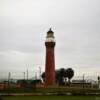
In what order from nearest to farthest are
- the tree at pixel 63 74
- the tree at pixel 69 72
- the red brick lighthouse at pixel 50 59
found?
the red brick lighthouse at pixel 50 59 → the tree at pixel 63 74 → the tree at pixel 69 72

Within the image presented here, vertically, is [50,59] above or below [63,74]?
above

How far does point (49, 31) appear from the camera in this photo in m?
75.9

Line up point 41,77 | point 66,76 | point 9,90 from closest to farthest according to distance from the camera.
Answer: point 9,90 → point 66,76 → point 41,77

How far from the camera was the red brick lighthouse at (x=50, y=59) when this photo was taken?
72.9 meters

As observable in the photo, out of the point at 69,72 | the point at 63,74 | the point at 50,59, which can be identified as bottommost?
the point at 63,74

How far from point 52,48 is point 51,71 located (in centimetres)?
528

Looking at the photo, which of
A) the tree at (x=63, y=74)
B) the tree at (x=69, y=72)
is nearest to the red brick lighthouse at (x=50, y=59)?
the tree at (x=63, y=74)

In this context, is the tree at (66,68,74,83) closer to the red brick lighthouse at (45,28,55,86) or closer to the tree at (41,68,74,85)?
the tree at (41,68,74,85)

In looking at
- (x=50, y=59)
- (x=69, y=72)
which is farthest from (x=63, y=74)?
(x=50, y=59)

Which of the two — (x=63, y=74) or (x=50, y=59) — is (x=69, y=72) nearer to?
(x=63, y=74)

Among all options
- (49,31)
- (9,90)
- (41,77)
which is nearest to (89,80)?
(41,77)

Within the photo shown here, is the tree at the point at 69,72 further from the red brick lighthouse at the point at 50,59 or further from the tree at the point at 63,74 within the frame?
the red brick lighthouse at the point at 50,59

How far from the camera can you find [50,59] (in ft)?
239

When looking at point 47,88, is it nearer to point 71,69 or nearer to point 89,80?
point 71,69
